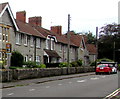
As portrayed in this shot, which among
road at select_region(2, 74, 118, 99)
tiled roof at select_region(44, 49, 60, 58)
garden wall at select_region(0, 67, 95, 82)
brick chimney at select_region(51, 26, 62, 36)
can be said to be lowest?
road at select_region(2, 74, 118, 99)

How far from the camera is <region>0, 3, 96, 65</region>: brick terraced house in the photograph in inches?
1186

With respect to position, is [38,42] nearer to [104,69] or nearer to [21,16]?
[21,16]

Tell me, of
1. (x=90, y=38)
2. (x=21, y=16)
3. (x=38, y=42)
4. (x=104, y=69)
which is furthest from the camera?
(x=90, y=38)

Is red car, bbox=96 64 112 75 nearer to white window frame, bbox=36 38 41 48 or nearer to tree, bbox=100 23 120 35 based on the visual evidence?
white window frame, bbox=36 38 41 48

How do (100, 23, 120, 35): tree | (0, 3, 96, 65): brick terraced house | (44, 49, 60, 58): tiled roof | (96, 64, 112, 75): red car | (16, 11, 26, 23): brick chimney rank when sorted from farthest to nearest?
(100, 23, 120, 35): tree
(44, 49, 60, 58): tiled roof
(16, 11, 26, 23): brick chimney
(96, 64, 112, 75): red car
(0, 3, 96, 65): brick terraced house

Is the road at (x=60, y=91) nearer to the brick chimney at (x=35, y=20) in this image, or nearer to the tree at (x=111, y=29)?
the brick chimney at (x=35, y=20)

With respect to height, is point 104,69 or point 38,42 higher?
point 38,42

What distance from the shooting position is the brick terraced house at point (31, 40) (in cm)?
3012

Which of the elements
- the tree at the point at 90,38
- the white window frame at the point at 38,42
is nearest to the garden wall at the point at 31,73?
the white window frame at the point at 38,42

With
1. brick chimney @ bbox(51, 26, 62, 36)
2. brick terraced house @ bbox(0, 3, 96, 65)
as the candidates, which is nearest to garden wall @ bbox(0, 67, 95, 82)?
brick terraced house @ bbox(0, 3, 96, 65)

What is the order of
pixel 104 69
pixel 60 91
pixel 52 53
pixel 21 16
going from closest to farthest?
pixel 60 91, pixel 104 69, pixel 21 16, pixel 52 53

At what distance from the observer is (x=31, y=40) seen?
120ft

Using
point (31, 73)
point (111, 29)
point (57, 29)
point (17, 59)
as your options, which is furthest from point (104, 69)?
point (111, 29)

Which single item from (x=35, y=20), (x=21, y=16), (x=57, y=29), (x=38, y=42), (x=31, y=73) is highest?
(x=35, y=20)
